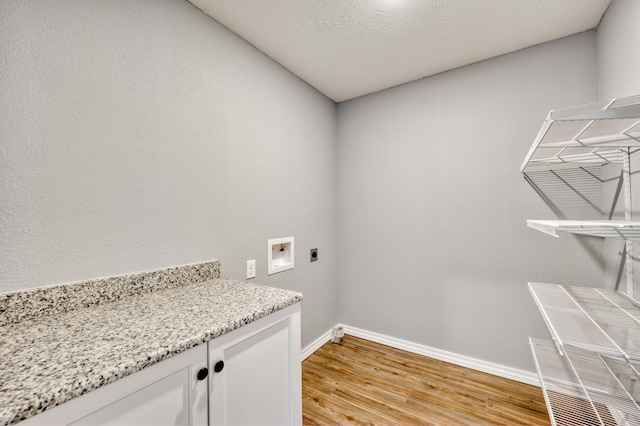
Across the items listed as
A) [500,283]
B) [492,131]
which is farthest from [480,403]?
[492,131]

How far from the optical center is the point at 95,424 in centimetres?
58

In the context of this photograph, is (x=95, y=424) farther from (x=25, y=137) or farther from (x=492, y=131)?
(x=492, y=131)

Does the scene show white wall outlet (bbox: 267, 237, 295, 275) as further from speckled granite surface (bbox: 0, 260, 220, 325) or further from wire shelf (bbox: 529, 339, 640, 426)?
wire shelf (bbox: 529, 339, 640, 426)

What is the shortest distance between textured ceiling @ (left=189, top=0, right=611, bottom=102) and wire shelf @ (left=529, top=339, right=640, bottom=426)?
1702 mm

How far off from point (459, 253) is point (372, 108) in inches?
56.3

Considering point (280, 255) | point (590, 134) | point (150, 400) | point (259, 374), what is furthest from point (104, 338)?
point (590, 134)

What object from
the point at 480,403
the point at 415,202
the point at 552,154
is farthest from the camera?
the point at 415,202

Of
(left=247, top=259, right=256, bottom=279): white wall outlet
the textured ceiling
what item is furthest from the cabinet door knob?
the textured ceiling

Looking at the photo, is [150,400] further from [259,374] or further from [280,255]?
[280,255]

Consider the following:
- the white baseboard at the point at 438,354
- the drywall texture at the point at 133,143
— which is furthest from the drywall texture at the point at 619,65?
the drywall texture at the point at 133,143

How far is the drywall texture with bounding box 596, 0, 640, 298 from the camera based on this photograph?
3.81 feet

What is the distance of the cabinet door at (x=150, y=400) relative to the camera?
0.55 meters

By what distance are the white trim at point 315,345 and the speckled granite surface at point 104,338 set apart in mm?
1192

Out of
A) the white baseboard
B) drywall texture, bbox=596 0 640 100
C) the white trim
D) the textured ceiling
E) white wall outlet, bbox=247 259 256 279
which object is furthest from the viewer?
the white trim
